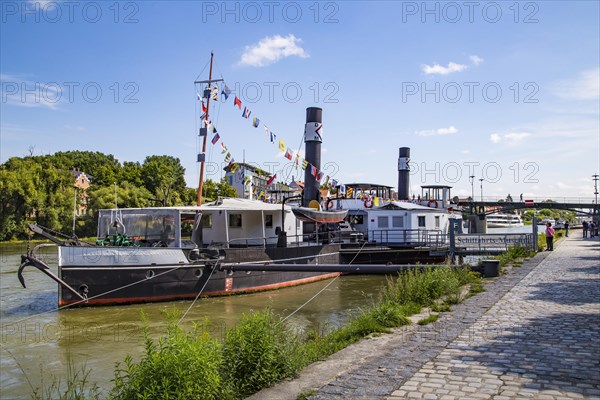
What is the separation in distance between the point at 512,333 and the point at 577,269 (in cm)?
1082

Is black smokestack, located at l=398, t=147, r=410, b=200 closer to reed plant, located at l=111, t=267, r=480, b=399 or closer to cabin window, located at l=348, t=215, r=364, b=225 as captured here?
cabin window, located at l=348, t=215, r=364, b=225

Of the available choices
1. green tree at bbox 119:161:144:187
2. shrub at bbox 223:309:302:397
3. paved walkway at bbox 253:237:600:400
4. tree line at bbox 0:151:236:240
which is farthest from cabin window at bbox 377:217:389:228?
green tree at bbox 119:161:144:187

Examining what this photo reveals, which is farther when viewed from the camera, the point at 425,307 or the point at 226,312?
the point at 226,312

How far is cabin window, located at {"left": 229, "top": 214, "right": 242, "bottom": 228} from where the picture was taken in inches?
816

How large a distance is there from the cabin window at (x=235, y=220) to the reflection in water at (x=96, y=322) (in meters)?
3.20

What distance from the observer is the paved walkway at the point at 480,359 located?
17.4 feet

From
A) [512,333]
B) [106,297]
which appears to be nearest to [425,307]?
[512,333]

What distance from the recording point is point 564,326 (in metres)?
8.25

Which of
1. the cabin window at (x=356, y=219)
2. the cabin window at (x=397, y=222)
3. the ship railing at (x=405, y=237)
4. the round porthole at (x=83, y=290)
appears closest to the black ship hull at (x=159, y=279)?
the round porthole at (x=83, y=290)

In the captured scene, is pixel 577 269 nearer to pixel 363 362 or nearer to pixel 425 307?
pixel 425 307

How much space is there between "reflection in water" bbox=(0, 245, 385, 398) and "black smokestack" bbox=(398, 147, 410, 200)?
59.6ft

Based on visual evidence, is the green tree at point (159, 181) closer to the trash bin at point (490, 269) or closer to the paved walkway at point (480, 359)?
the trash bin at point (490, 269)

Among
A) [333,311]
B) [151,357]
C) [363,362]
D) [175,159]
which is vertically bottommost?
[333,311]

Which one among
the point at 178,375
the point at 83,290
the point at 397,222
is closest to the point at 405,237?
the point at 397,222
